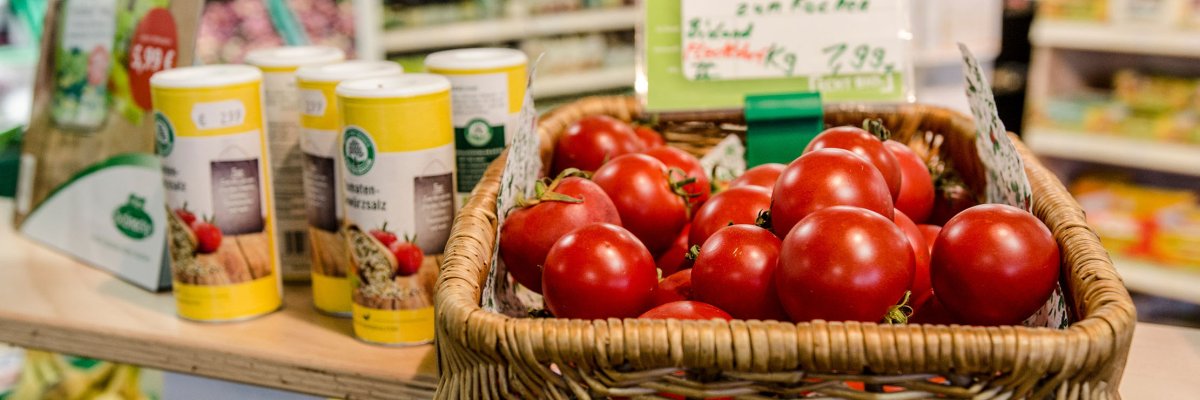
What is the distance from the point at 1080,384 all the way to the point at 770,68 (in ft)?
2.78

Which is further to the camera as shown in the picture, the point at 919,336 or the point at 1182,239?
the point at 1182,239

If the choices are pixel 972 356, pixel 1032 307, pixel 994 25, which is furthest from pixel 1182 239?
pixel 972 356

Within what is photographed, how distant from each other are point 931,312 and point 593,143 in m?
0.58

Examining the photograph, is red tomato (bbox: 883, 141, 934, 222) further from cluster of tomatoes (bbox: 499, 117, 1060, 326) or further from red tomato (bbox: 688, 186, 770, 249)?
red tomato (bbox: 688, 186, 770, 249)

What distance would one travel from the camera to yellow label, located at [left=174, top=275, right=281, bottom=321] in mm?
1263

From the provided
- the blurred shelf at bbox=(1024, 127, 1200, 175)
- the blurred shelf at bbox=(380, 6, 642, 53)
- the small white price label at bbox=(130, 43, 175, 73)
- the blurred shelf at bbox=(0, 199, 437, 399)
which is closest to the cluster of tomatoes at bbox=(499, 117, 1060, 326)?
the blurred shelf at bbox=(0, 199, 437, 399)

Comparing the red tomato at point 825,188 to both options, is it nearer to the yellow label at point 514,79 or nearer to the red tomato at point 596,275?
the red tomato at point 596,275

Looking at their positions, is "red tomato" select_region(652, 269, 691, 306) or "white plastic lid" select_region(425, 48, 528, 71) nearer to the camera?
"red tomato" select_region(652, 269, 691, 306)

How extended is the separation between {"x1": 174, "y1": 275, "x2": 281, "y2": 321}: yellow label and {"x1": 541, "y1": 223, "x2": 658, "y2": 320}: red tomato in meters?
0.52

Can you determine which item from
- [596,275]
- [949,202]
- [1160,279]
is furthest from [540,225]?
[1160,279]

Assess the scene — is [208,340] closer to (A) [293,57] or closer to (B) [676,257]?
(A) [293,57]

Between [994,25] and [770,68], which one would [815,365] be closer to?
[770,68]

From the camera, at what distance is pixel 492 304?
100cm

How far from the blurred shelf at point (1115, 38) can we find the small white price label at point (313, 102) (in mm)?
2652
